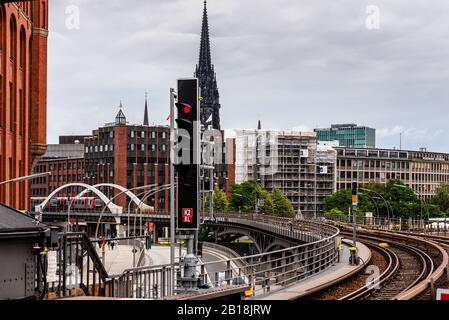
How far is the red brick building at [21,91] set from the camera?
37500mm

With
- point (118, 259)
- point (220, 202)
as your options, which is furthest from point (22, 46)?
point (220, 202)

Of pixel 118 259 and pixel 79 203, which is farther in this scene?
pixel 79 203

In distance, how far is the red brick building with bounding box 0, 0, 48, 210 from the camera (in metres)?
37.5

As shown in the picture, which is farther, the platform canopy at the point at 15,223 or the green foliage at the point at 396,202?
the green foliage at the point at 396,202

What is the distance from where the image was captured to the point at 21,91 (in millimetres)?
42531

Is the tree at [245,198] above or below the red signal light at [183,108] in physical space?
below

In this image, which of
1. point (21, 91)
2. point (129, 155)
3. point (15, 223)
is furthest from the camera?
point (129, 155)

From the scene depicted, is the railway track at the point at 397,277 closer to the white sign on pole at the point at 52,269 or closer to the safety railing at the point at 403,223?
the white sign on pole at the point at 52,269

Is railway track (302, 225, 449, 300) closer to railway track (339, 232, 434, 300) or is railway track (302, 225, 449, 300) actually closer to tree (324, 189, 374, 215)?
railway track (339, 232, 434, 300)

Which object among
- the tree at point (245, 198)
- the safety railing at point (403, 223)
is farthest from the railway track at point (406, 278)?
the tree at point (245, 198)

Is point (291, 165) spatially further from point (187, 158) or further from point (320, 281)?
point (187, 158)

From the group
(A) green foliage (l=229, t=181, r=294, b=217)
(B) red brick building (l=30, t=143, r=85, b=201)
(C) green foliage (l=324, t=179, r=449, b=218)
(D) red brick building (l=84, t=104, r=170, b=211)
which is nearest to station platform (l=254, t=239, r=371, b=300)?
(C) green foliage (l=324, t=179, r=449, b=218)
